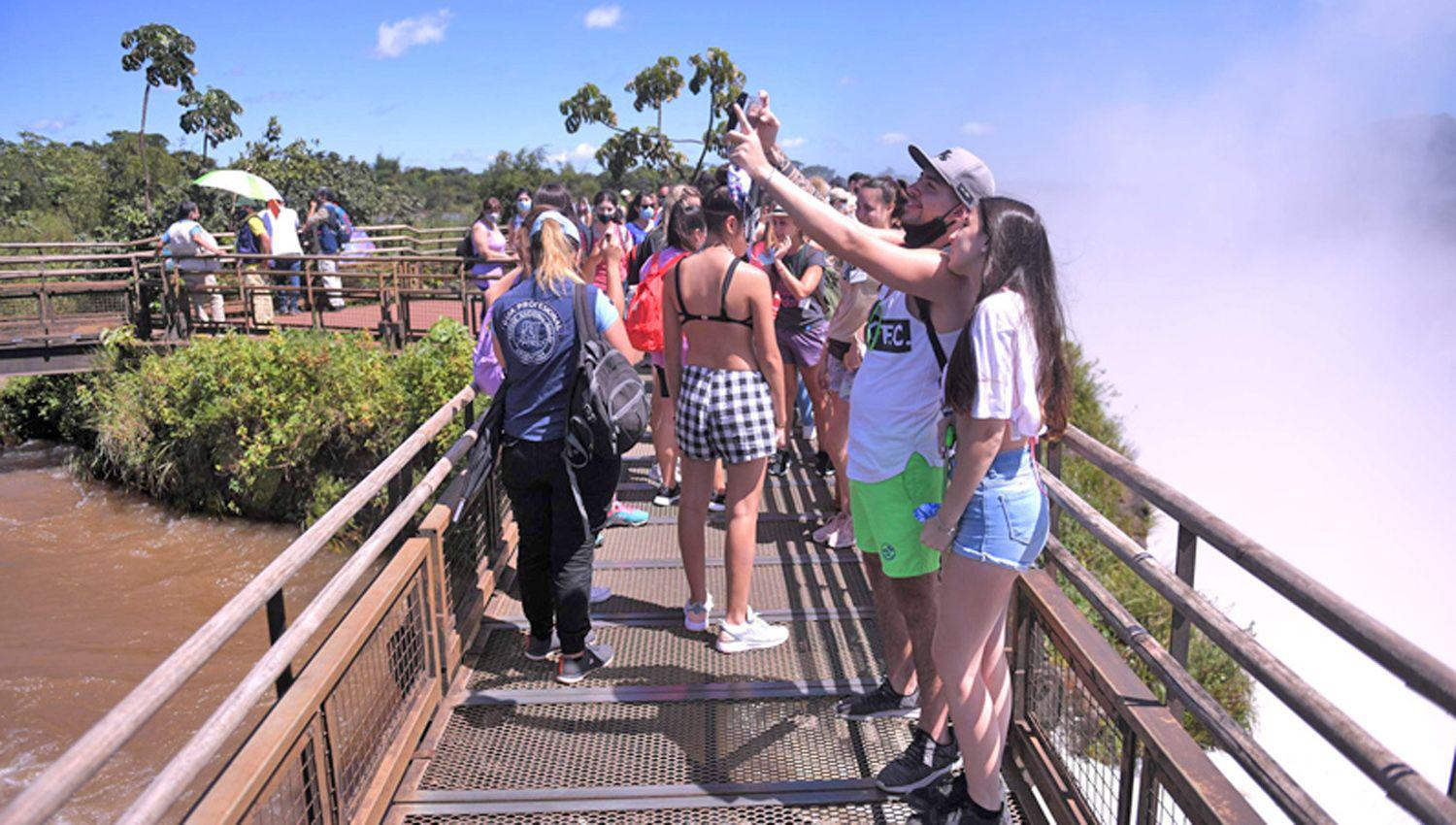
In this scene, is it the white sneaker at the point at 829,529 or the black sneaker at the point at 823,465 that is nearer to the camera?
the white sneaker at the point at 829,529

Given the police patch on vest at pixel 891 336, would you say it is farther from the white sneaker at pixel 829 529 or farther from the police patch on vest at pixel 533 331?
the white sneaker at pixel 829 529

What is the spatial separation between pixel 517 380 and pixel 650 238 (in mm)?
2818

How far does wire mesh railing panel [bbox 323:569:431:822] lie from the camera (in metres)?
2.58

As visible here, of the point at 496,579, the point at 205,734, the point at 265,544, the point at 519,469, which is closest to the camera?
the point at 205,734

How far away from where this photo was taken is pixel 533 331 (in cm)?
346

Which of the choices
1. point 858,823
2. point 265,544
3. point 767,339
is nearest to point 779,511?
point 767,339

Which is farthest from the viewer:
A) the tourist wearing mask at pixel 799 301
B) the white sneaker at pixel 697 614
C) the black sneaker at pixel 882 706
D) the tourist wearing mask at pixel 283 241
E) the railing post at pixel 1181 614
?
the tourist wearing mask at pixel 283 241

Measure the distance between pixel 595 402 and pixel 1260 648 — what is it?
7.18 ft

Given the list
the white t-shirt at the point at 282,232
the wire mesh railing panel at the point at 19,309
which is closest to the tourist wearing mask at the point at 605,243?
the white t-shirt at the point at 282,232

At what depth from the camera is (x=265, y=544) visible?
9.53 metres

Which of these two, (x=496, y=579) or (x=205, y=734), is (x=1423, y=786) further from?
(x=496, y=579)

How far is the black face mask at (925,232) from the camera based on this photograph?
2.62m

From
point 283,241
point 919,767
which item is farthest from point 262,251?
point 919,767

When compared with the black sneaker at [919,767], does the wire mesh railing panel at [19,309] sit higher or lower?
higher
